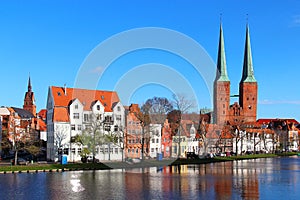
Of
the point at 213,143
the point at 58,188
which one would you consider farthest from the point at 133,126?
the point at 58,188

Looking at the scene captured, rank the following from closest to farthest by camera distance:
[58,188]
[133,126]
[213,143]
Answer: [58,188] → [133,126] → [213,143]

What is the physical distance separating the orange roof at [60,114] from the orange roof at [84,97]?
892 mm

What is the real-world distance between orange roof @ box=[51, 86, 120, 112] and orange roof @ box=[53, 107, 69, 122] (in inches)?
35.1

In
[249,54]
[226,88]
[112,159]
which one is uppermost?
[249,54]

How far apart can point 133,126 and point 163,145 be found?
44.1 feet

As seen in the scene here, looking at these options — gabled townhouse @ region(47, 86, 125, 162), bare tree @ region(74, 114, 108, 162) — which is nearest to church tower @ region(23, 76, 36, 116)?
gabled townhouse @ region(47, 86, 125, 162)

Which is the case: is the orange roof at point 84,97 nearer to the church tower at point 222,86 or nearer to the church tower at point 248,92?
the church tower at point 222,86

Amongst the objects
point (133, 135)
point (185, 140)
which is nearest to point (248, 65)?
point (185, 140)

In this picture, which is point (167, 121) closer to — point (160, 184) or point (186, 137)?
point (186, 137)

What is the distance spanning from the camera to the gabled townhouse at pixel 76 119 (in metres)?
74.7

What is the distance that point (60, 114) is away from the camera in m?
76.8

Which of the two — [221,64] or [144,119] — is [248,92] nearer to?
[221,64]

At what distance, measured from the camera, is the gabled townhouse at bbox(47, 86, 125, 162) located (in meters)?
74.7

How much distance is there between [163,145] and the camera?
85688mm
